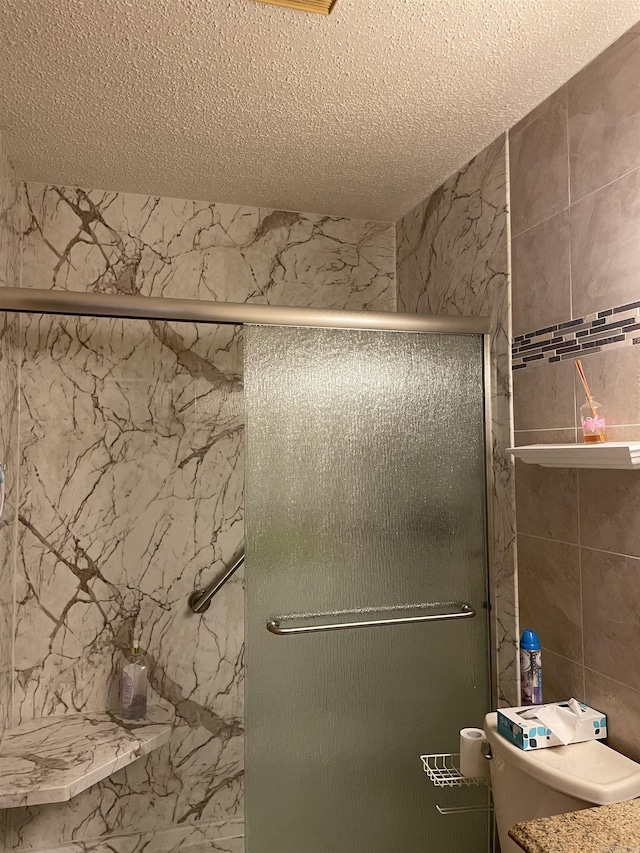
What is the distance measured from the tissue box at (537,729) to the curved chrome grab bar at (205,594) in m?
1.18

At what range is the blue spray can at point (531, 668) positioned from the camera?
1.66 meters

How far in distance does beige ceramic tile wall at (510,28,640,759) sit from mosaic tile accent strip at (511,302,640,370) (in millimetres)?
22

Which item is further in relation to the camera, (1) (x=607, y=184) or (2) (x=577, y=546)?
(2) (x=577, y=546)

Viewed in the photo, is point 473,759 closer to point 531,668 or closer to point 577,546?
point 531,668

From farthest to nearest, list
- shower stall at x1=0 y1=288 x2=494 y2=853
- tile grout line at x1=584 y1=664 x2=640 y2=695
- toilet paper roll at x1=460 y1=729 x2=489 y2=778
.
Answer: shower stall at x1=0 y1=288 x2=494 y2=853 → toilet paper roll at x1=460 y1=729 x2=489 y2=778 → tile grout line at x1=584 y1=664 x2=640 y2=695

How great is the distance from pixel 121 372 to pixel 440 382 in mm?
1179

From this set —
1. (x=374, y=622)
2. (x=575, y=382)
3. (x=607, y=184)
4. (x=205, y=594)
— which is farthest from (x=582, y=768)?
(x=205, y=594)

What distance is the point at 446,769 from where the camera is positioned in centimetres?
182

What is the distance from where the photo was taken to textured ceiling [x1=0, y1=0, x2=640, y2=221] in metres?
1.43

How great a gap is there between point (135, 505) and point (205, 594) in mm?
420

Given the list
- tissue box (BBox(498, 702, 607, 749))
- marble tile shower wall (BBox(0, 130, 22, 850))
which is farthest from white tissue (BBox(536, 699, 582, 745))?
marble tile shower wall (BBox(0, 130, 22, 850))

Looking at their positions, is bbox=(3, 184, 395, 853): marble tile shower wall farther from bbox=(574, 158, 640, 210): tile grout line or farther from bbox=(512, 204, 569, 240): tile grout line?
bbox=(574, 158, 640, 210): tile grout line

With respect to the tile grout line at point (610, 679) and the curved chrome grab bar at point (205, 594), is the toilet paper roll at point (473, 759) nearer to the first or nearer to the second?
the tile grout line at point (610, 679)

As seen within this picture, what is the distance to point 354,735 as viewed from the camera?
1.83 meters
